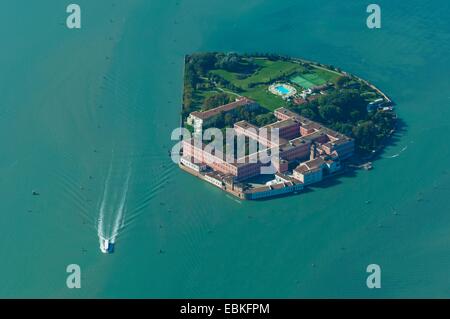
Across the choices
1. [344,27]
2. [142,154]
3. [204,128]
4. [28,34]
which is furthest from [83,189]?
[344,27]

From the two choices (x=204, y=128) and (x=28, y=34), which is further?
(x=28, y=34)

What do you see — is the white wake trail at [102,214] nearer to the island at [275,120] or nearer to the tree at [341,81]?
the island at [275,120]

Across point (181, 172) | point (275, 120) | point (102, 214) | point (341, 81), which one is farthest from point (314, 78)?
point (102, 214)

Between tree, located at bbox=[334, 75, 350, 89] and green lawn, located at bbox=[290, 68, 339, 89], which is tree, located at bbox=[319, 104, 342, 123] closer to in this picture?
tree, located at bbox=[334, 75, 350, 89]

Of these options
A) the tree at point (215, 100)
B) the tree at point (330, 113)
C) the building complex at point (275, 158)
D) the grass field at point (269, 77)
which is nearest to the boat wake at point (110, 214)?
the building complex at point (275, 158)

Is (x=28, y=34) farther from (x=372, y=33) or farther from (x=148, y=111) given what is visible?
(x=372, y=33)
